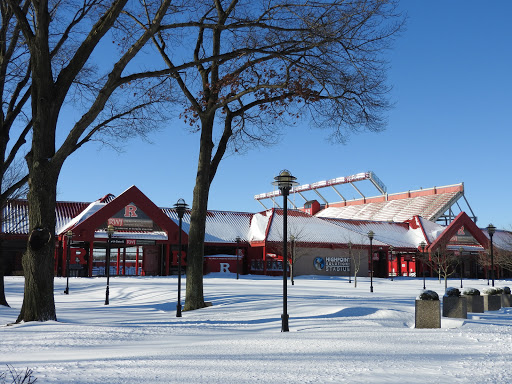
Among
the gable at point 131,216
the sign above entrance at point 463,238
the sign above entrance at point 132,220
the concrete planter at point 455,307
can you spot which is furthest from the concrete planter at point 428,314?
the sign above entrance at point 463,238

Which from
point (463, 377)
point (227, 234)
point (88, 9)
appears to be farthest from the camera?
point (227, 234)

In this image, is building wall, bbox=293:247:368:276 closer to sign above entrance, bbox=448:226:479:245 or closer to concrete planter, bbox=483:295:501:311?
sign above entrance, bbox=448:226:479:245

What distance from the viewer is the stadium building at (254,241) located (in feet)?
135

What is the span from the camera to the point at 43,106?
1234 centimetres

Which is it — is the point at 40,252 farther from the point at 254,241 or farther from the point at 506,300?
the point at 254,241

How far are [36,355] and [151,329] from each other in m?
3.46

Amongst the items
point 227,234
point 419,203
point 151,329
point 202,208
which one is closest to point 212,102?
point 202,208

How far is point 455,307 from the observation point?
48.7ft

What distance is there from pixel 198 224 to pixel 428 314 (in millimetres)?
8023

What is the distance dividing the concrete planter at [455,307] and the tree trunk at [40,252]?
1019cm

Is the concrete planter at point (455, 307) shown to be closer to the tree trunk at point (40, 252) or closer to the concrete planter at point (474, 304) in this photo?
the concrete planter at point (474, 304)

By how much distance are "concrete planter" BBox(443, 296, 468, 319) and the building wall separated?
104 feet

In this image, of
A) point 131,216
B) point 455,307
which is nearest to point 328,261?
point 131,216

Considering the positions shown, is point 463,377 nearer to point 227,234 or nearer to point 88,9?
point 88,9
